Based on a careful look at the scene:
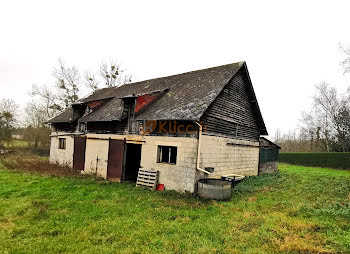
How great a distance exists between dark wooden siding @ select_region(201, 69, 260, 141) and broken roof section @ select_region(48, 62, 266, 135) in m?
0.57

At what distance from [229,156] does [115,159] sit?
6925 mm

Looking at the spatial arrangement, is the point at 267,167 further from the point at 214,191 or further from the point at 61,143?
the point at 61,143

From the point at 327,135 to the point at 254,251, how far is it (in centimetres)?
3791

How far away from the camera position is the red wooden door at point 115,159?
12.4 meters

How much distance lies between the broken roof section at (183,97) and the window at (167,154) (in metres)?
1.67

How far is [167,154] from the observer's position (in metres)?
10.8

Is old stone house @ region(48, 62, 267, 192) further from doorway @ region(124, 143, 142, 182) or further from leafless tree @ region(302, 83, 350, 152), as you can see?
leafless tree @ region(302, 83, 350, 152)

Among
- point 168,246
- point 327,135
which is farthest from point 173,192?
point 327,135

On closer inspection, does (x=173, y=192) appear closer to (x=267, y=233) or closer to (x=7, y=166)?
(x=267, y=233)

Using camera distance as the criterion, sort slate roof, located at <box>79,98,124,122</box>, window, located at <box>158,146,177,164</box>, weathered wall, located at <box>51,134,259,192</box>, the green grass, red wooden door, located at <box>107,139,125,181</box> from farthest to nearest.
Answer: slate roof, located at <box>79,98,124,122</box>, red wooden door, located at <box>107,139,125,181</box>, window, located at <box>158,146,177,164</box>, weathered wall, located at <box>51,134,259,192</box>, the green grass

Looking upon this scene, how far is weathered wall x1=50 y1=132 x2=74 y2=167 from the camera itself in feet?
54.0

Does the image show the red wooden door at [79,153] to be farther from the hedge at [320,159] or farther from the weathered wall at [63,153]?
the hedge at [320,159]

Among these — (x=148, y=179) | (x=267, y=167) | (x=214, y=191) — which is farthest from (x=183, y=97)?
(x=267, y=167)

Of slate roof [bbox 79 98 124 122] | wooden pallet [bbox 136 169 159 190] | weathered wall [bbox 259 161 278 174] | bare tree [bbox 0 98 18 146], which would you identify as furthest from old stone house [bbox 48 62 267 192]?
bare tree [bbox 0 98 18 146]
